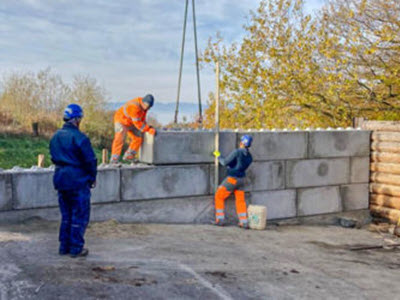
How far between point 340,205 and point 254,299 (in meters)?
7.05

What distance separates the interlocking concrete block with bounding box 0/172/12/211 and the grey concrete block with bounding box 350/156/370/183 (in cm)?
799

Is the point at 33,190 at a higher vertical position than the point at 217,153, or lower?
lower

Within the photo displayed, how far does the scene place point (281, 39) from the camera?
15.7m

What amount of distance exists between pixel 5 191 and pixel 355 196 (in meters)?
8.29

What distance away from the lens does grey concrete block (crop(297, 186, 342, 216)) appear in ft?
36.8

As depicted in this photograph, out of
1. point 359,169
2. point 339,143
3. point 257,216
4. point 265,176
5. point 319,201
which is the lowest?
point 257,216

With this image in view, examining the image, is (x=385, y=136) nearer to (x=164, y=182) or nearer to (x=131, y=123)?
(x=164, y=182)

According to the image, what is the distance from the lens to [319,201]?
1148 centimetres

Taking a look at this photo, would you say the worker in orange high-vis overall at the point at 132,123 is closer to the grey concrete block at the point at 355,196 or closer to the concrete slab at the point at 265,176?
the concrete slab at the point at 265,176

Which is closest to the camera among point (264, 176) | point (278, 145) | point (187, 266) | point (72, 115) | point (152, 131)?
point (72, 115)

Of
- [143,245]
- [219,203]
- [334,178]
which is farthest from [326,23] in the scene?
[143,245]

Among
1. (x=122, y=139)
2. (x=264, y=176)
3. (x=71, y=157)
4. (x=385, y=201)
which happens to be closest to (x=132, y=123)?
(x=122, y=139)

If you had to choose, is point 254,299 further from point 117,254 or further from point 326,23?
point 326,23

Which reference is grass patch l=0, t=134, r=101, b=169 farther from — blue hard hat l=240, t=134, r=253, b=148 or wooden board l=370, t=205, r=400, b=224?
wooden board l=370, t=205, r=400, b=224
